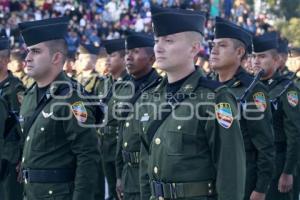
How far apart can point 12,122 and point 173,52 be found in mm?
2376

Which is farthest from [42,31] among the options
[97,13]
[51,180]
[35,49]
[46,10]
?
[97,13]

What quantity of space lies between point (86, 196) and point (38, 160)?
45 cm

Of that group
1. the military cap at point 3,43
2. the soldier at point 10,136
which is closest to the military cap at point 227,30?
the soldier at point 10,136

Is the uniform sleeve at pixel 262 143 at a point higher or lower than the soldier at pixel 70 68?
higher

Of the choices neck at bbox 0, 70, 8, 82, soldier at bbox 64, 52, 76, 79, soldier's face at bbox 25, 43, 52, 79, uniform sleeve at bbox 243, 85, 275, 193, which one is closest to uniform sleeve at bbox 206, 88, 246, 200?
uniform sleeve at bbox 243, 85, 275, 193

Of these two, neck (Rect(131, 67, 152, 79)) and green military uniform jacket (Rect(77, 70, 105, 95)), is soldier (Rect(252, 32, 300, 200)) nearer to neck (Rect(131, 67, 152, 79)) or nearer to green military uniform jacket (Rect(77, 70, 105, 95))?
neck (Rect(131, 67, 152, 79))

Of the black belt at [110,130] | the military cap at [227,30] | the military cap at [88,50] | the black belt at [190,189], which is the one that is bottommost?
the military cap at [88,50]

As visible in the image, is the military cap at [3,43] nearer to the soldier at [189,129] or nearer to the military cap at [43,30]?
the military cap at [43,30]

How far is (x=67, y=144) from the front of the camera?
5.17 metres

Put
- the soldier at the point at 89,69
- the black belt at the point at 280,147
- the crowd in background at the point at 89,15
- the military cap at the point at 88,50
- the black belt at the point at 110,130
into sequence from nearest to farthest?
the black belt at the point at 280,147 → the black belt at the point at 110,130 → the soldier at the point at 89,69 → the military cap at the point at 88,50 → the crowd in background at the point at 89,15

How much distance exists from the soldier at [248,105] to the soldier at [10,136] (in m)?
1.88

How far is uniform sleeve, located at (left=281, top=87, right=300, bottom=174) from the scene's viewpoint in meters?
7.03

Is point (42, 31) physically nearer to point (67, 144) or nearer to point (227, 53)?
point (67, 144)

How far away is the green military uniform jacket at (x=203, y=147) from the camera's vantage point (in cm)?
400
